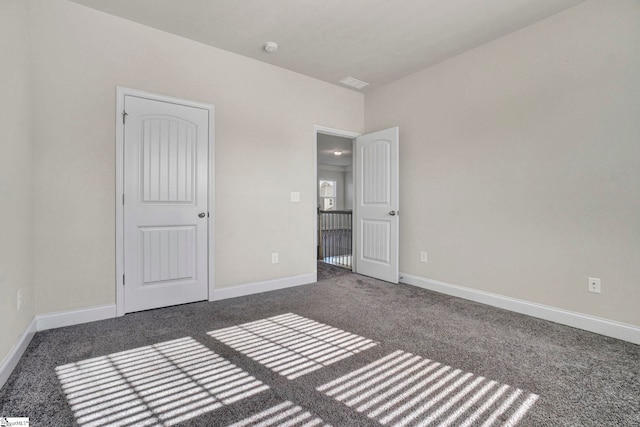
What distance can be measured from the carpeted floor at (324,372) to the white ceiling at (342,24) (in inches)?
106

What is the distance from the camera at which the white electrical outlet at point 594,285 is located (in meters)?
2.48

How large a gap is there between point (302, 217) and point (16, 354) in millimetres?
2777

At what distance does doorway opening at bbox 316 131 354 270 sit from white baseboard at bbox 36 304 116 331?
2.96 meters

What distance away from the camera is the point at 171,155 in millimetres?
3002

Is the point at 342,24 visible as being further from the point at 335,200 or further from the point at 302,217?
the point at 335,200

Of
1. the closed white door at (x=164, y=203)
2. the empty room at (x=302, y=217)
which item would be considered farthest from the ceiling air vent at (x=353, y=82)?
the closed white door at (x=164, y=203)

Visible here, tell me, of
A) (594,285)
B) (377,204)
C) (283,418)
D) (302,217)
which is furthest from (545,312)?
(302,217)

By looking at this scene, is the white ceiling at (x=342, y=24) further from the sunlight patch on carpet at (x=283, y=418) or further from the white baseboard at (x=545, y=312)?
the sunlight patch on carpet at (x=283, y=418)

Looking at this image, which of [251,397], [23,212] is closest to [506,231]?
[251,397]

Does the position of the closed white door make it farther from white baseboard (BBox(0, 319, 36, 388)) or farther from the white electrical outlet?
the white electrical outlet

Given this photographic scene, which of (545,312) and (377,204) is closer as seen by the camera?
(545,312)

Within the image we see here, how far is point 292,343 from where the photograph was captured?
2.22 metres

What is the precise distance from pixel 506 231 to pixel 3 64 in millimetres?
4093

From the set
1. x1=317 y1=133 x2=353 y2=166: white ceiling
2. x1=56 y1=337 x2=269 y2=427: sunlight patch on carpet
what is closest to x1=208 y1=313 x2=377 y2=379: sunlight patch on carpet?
x1=56 y1=337 x2=269 y2=427: sunlight patch on carpet
